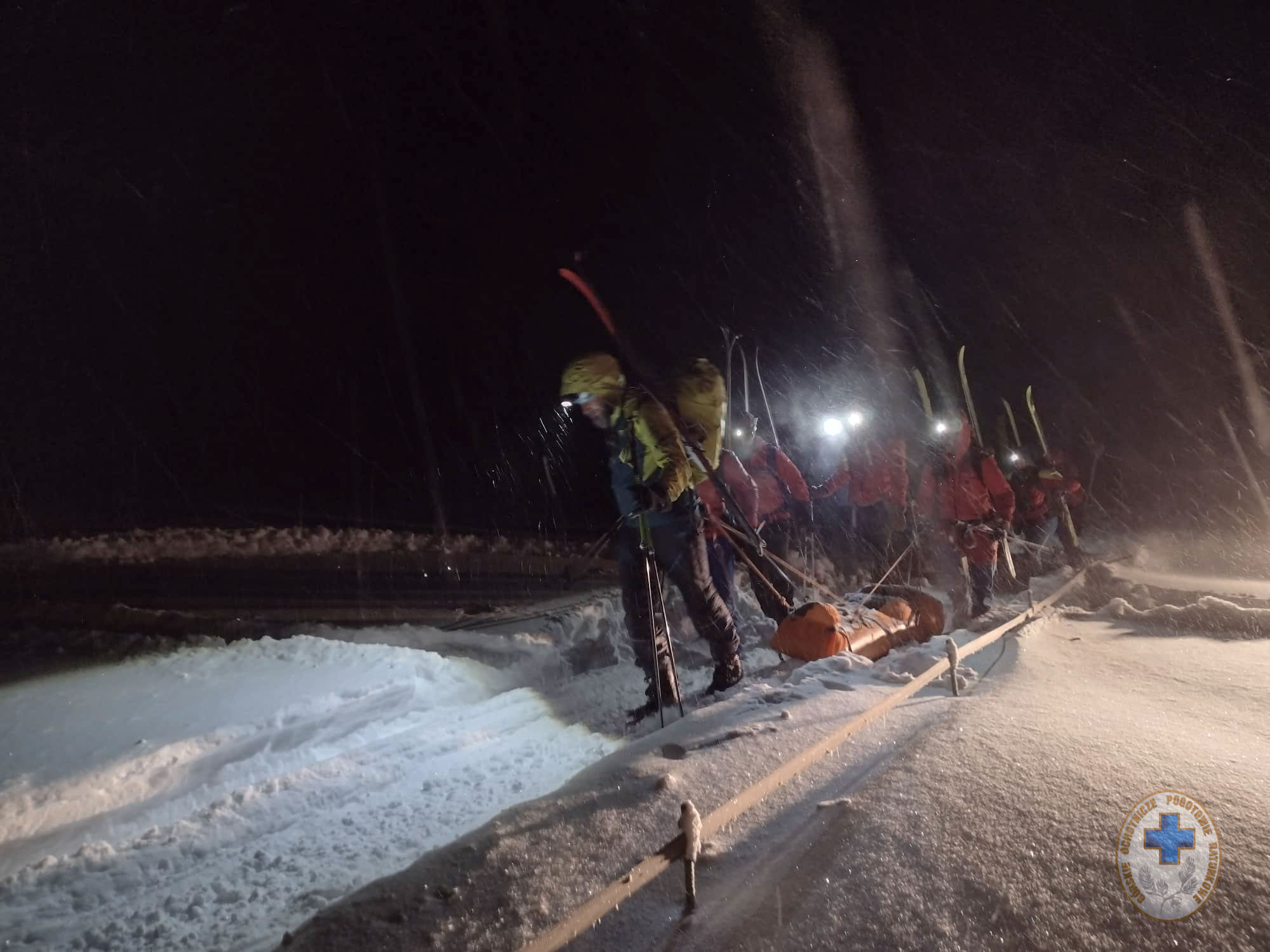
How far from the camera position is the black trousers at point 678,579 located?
4.72m

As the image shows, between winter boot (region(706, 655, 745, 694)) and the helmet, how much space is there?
2.14 meters

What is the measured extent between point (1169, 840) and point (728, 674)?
3188 millimetres

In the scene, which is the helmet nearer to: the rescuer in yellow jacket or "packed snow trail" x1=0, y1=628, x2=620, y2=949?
the rescuer in yellow jacket

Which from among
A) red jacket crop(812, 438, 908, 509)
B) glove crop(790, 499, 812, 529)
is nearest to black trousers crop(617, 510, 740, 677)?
red jacket crop(812, 438, 908, 509)

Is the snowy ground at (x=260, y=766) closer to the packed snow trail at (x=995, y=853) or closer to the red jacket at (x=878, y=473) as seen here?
the packed snow trail at (x=995, y=853)

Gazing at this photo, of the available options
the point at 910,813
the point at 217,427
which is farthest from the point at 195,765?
the point at 217,427

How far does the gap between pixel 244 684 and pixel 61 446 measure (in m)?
23.8

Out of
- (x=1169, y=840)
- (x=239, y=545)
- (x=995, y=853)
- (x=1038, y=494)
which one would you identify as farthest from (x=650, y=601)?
(x=239, y=545)

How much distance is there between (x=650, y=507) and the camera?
171 inches

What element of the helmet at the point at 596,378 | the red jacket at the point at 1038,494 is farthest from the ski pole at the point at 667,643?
the red jacket at the point at 1038,494

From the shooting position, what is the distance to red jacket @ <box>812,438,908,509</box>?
8828 millimetres

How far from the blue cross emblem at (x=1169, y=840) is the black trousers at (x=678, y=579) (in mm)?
3060

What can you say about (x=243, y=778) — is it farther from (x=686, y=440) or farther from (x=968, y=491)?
(x=968, y=491)

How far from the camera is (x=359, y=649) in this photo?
582 cm
